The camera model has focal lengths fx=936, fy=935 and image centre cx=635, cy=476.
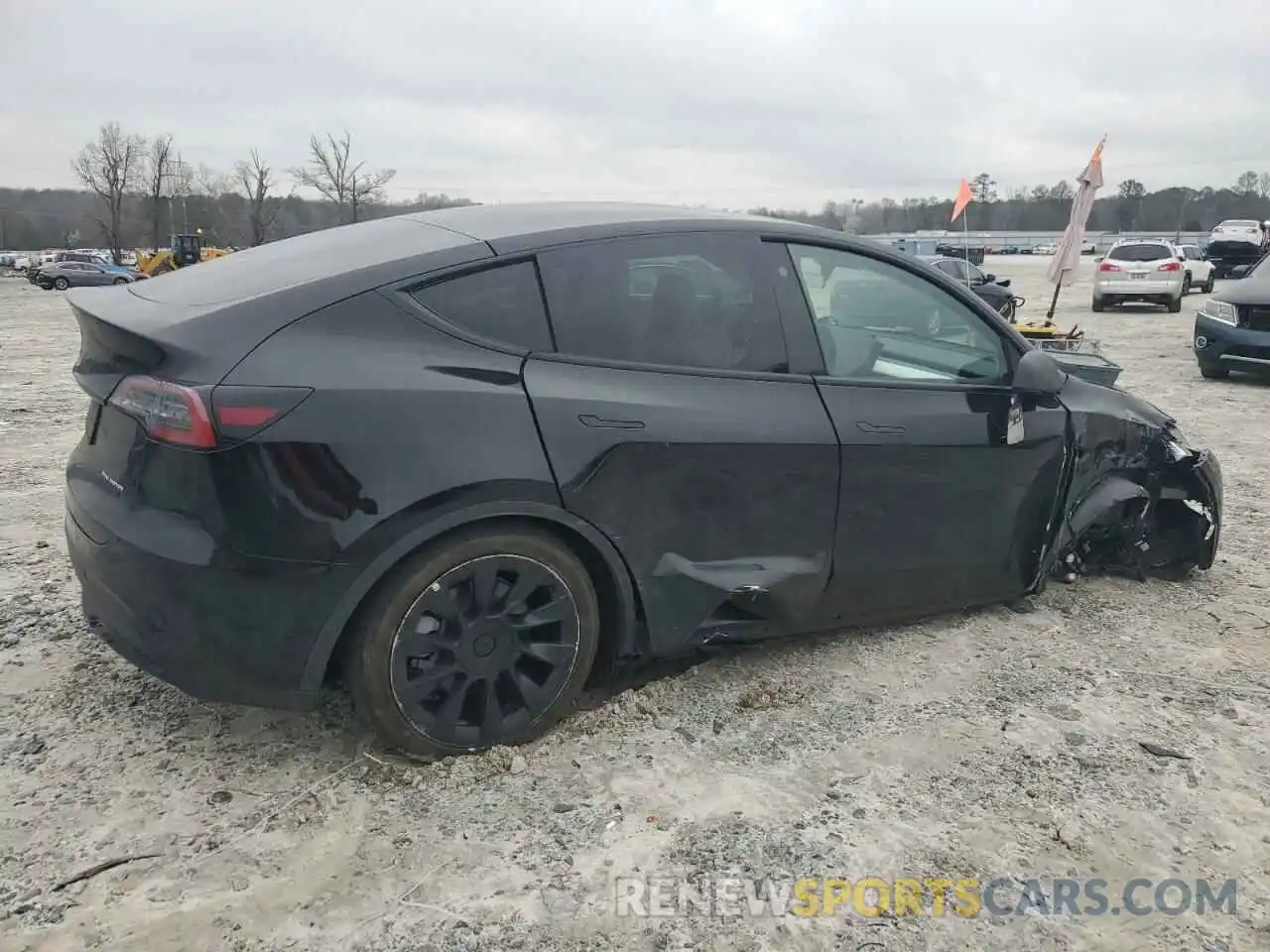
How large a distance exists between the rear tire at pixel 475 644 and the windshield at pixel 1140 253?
22970mm

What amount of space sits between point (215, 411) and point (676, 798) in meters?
1.59

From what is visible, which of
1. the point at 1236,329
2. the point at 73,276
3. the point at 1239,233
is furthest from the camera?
the point at 73,276

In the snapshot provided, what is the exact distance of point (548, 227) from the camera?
2.92 m

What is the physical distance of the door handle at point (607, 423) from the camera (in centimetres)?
270

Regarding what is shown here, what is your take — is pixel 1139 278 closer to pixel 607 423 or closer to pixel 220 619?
pixel 607 423

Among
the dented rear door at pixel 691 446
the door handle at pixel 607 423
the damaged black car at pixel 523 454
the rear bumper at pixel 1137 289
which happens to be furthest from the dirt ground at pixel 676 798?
the rear bumper at pixel 1137 289

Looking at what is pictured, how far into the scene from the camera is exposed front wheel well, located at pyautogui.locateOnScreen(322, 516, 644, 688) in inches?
99.5

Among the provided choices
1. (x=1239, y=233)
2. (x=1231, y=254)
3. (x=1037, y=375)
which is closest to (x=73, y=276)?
(x=1231, y=254)

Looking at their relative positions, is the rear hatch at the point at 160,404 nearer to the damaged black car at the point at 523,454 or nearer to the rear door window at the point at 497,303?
the damaged black car at the point at 523,454

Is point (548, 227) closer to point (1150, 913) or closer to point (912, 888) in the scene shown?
point (912, 888)

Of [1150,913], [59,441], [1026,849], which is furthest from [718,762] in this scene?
[59,441]

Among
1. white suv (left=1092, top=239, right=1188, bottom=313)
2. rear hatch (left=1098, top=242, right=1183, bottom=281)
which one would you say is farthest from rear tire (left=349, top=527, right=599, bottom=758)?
rear hatch (left=1098, top=242, right=1183, bottom=281)

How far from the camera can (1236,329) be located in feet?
→ 33.8

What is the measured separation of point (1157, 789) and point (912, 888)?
3.07 feet
